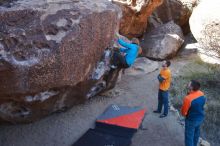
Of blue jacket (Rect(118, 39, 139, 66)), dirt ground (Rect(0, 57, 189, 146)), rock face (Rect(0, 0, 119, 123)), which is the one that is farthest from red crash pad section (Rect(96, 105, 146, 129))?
blue jacket (Rect(118, 39, 139, 66))

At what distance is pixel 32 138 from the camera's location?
23.4 ft

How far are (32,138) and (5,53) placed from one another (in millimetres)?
1966

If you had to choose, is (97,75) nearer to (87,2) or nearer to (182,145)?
(87,2)

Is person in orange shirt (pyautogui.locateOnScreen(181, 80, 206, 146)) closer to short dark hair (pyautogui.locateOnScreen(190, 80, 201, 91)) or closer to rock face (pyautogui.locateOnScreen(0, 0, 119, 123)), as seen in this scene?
short dark hair (pyautogui.locateOnScreen(190, 80, 201, 91))

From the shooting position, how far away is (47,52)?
6.33 meters

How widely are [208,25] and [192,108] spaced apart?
5.53m

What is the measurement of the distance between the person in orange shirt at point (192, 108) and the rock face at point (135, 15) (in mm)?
5777

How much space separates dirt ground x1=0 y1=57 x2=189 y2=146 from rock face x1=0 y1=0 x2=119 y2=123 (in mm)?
268

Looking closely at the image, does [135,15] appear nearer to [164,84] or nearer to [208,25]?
[208,25]

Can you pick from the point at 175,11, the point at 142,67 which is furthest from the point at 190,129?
the point at 175,11

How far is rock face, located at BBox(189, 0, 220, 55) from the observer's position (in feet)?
36.0

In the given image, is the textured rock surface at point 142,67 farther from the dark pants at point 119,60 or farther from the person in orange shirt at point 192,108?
the person in orange shirt at point 192,108

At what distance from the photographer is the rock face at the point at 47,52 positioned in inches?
243

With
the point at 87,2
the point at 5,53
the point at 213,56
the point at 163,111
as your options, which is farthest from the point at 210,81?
the point at 5,53
